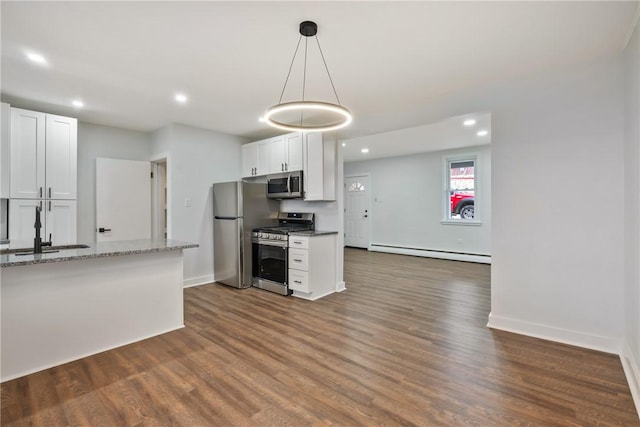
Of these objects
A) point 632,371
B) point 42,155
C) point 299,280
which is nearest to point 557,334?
point 632,371

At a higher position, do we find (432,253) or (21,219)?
(21,219)

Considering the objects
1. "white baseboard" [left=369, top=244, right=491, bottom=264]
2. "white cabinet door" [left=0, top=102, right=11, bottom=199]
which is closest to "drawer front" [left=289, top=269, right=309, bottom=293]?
"white cabinet door" [left=0, top=102, right=11, bottom=199]

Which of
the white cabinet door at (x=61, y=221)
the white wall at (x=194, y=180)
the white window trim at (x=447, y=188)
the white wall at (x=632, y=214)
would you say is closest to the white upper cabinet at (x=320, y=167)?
the white wall at (x=194, y=180)

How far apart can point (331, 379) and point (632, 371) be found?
2.09 metres

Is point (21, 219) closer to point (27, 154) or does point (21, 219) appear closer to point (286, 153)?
point (27, 154)

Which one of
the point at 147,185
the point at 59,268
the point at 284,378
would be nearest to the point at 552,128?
the point at 284,378

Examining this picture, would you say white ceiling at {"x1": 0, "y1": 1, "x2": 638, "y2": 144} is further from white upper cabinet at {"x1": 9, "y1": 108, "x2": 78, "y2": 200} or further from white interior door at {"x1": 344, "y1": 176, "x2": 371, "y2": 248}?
white interior door at {"x1": 344, "y1": 176, "x2": 371, "y2": 248}

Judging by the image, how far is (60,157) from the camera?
3.85m

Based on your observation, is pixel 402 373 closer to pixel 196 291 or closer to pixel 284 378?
pixel 284 378

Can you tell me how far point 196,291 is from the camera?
4.41m

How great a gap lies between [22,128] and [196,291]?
2846mm

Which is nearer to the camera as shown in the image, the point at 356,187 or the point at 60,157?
the point at 60,157

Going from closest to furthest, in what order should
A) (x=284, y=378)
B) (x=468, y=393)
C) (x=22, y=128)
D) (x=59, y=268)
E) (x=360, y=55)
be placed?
(x=468, y=393)
(x=284, y=378)
(x=59, y=268)
(x=360, y=55)
(x=22, y=128)

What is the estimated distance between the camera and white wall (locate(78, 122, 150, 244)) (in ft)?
14.6
